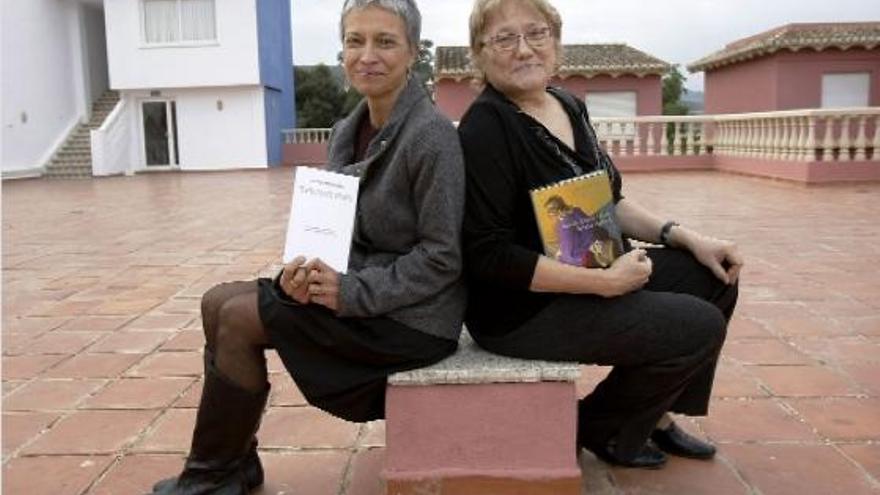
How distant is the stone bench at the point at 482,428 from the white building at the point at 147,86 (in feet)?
69.3

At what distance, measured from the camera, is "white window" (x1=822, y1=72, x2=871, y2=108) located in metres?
19.8

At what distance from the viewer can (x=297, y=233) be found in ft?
6.94

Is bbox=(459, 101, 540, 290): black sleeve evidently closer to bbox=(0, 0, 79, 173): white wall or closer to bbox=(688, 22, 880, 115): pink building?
bbox=(0, 0, 79, 173): white wall

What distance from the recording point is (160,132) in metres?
24.3

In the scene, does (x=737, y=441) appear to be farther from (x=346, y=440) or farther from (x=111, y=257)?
(x=111, y=257)

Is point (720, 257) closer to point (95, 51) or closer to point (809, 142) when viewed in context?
point (809, 142)

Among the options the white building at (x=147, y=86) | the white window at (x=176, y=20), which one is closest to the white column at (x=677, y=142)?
the white building at (x=147, y=86)

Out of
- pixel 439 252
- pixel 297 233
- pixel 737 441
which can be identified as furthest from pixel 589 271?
pixel 737 441

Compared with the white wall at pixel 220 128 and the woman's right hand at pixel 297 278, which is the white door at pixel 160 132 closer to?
the white wall at pixel 220 128

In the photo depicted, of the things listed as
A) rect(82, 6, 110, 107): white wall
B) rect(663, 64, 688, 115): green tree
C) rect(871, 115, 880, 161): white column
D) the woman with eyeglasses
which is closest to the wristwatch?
the woman with eyeglasses

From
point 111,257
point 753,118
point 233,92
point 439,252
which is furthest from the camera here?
point 233,92

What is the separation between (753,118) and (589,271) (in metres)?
13.4

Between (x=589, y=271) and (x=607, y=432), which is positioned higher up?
(x=589, y=271)

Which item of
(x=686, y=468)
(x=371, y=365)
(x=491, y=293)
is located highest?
(x=491, y=293)
